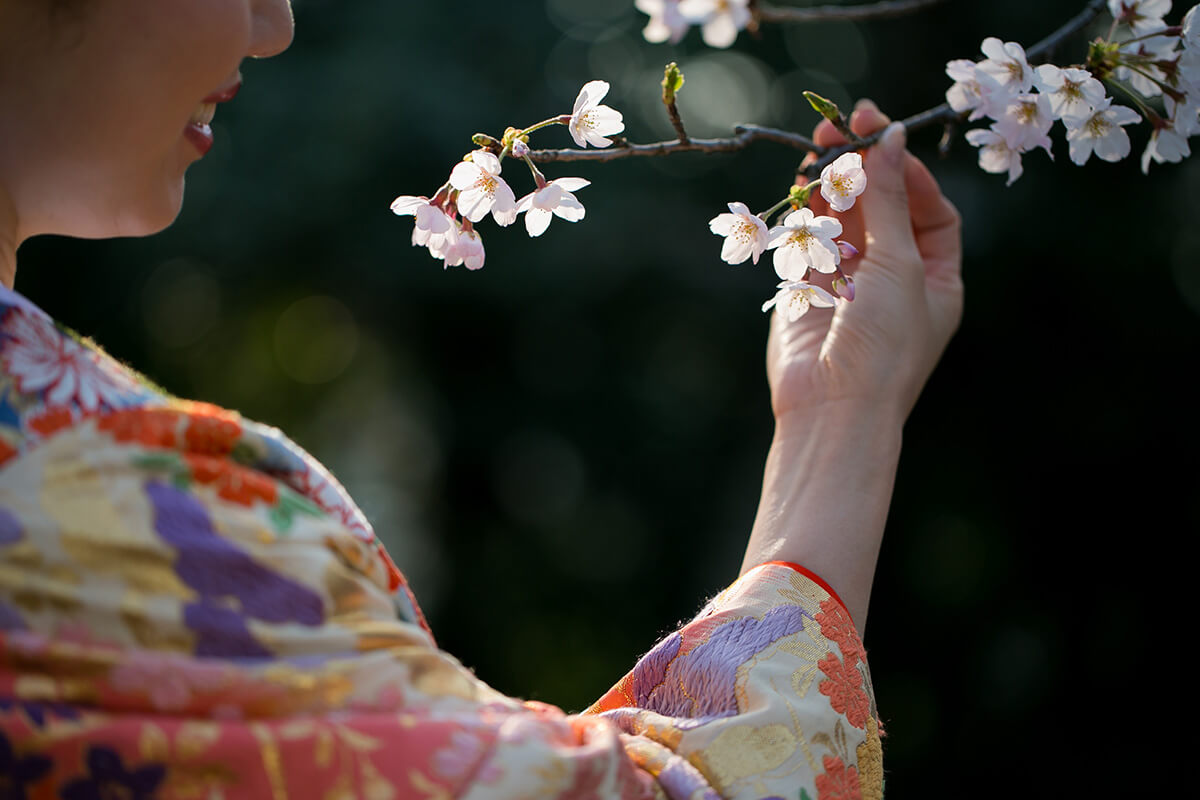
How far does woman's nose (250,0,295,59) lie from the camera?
2.10ft

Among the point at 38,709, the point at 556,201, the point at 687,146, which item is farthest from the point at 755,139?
the point at 38,709

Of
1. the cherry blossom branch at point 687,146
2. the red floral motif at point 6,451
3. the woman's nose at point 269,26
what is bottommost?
the red floral motif at point 6,451

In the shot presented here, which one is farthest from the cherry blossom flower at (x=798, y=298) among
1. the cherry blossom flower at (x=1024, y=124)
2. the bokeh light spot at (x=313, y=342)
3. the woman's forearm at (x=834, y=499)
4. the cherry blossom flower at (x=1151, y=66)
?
the bokeh light spot at (x=313, y=342)

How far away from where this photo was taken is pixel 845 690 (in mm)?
692

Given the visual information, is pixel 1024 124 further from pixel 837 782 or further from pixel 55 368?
pixel 55 368

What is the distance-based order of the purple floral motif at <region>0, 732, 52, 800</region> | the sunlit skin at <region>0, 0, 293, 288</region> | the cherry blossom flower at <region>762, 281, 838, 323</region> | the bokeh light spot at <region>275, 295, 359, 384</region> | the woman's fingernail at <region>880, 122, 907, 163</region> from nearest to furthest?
the purple floral motif at <region>0, 732, 52, 800</region>
the sunlit skin at <region>0, 0, 293, 288</region>
the cherry blossom flower at <region>762, 281, 838, 323</region>
the woman's fingernail at <region>880, 122, 907, 163</region>
the bokeh light spot at <region>275, 295, 359, 384</region>

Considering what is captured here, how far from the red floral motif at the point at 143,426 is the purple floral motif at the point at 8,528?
0.19ft

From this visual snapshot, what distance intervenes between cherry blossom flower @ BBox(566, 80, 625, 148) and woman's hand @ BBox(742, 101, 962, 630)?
0.78 ft

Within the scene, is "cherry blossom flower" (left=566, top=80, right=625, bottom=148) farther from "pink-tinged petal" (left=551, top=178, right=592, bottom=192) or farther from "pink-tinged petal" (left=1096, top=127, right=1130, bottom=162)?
"pink-tinged petal" (left=1096, top=127, right=1130, bottom=162)

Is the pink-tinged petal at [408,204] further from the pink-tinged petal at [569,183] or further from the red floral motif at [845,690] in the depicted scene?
the red floral motif at [845,690]

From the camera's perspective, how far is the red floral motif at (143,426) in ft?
1.60

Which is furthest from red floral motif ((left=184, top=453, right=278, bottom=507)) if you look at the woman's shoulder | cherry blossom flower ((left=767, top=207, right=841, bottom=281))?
cherry blossom flower ((left=767, top=207, right=841, bottom=281))

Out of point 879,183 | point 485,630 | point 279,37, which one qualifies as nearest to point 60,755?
point 279,37

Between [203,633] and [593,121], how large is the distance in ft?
1.72
